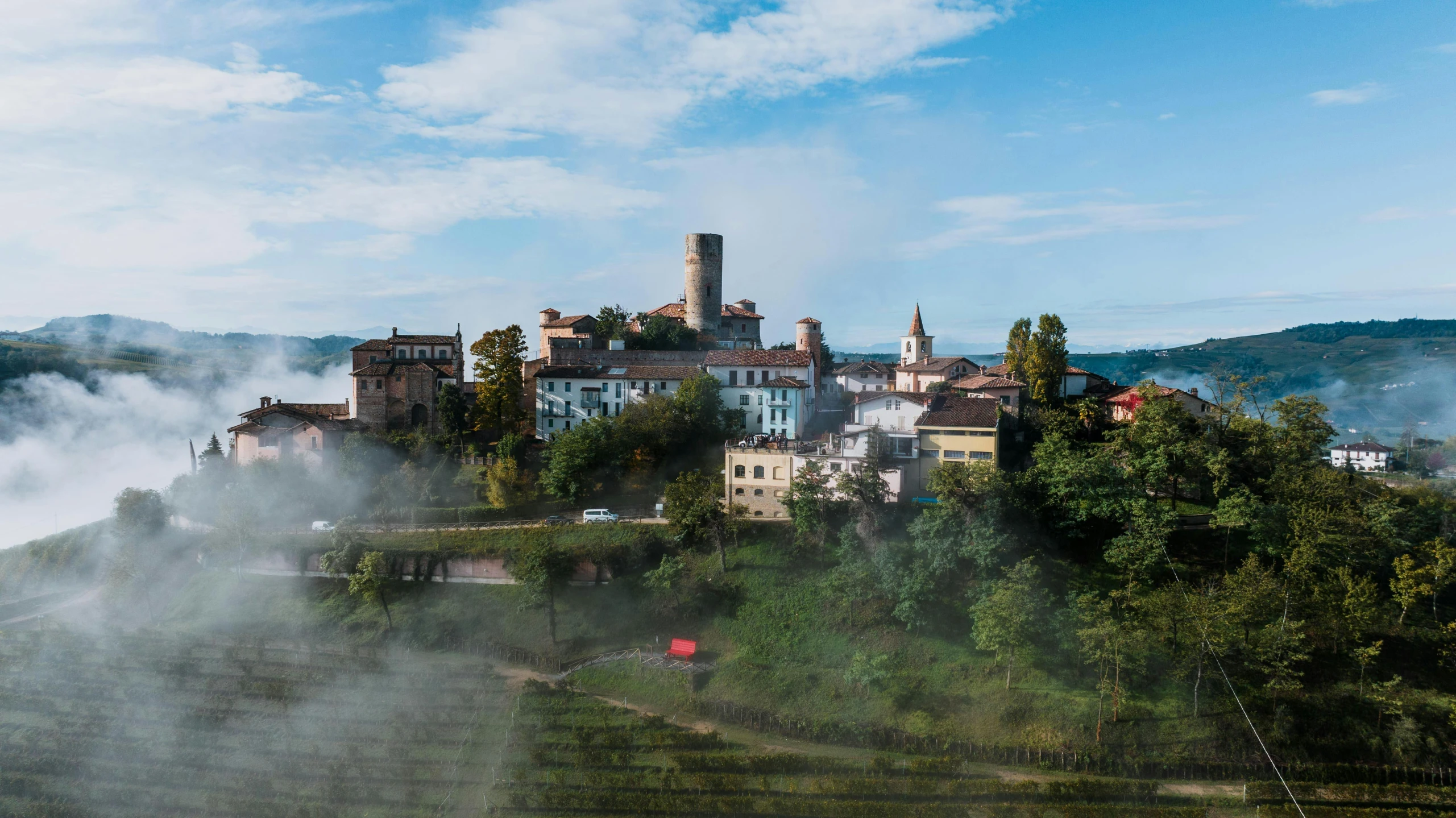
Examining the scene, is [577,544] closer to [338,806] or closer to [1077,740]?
[338,806]

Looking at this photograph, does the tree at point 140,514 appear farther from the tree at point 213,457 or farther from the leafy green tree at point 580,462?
the leafy green tree at point 580,462

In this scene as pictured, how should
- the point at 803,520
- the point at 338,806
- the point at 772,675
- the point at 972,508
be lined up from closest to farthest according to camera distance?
1. the point at 338,806
2. the point at 772,675
3. the point at 972,508
4. the point at 803,520

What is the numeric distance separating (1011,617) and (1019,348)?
92.0ft

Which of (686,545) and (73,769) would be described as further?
(686,545)

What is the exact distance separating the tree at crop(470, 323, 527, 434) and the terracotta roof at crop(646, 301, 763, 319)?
20453 mm

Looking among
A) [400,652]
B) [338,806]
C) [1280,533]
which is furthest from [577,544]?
[1280,533]

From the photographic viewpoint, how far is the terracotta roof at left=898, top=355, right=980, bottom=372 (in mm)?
58781

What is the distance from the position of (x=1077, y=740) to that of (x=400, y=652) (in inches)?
1133

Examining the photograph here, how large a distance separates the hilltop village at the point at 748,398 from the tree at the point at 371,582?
12491 mm

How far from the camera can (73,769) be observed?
99.1 ft

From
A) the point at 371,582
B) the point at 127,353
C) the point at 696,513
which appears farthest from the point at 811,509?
the point at 127,353

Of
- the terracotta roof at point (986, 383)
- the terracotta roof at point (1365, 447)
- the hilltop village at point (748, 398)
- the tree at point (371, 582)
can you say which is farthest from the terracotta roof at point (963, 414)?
the terracotta roof at point (1365, 447)

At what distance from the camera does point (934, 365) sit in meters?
60.1

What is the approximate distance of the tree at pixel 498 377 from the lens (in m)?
51.5
